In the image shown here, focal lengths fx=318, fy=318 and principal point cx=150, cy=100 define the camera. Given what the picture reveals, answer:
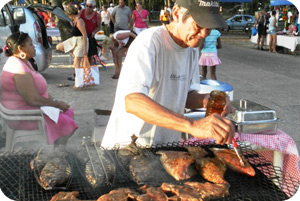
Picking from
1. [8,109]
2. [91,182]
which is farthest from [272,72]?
[91,182]

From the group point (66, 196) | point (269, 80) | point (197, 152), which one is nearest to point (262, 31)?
point (269, 80)

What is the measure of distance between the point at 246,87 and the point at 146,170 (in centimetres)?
738

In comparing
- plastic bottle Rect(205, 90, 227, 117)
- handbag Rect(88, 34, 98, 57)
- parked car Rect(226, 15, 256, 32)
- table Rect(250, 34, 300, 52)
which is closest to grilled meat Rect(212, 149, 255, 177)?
plastic bottle Rect(205, 90, 227, 117)

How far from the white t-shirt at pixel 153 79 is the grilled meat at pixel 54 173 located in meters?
0.61

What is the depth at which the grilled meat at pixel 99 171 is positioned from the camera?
5.98 feet

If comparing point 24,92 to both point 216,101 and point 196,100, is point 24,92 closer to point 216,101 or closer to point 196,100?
point 196,100

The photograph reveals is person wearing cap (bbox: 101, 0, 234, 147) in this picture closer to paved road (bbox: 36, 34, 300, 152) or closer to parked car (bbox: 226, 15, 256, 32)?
paved road (bbox: 36, 34, 300, 152)

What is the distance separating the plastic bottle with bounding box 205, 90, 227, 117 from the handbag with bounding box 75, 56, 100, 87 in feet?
18.7

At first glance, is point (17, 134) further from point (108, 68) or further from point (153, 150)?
point (108, 68)

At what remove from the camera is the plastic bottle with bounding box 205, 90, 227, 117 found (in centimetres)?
237

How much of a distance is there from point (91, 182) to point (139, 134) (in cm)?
76

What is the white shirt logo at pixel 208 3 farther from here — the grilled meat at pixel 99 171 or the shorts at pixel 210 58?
the shorts at pixel 210 58

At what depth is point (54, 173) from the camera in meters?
1.84

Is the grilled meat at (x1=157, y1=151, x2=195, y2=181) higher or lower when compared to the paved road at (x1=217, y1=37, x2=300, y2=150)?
higher
